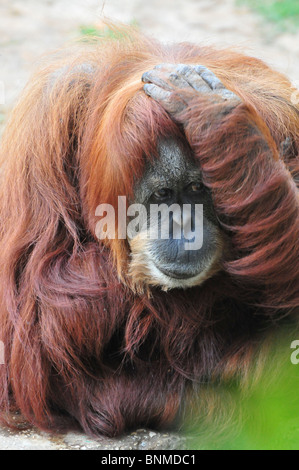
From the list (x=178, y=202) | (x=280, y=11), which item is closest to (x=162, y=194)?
(x=178, y=202)

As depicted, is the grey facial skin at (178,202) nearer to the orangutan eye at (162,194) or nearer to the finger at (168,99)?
the orangutan eye at (162,194)

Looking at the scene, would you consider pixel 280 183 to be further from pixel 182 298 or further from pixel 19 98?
pixel 19 98

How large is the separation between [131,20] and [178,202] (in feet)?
13.3

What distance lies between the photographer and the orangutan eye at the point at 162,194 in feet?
9.51

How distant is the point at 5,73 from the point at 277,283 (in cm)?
362

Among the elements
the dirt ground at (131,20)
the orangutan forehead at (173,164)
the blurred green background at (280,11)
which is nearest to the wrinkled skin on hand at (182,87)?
the orangutan forehead at (173,164)

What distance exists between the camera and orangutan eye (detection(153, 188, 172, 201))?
9.51 ft

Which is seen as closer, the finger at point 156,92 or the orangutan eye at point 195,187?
the finger at point 156,92

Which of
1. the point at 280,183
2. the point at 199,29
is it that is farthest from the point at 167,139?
the point at 199,29

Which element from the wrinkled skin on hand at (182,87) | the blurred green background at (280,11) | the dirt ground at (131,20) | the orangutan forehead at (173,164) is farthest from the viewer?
the blurred green background at (280,11)

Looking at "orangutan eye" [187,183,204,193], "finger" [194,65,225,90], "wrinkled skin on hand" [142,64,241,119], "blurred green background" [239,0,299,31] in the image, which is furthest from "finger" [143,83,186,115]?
"blurred green background" [239,0,299,31]

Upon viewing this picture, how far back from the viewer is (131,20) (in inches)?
257

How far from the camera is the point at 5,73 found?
5828 mm

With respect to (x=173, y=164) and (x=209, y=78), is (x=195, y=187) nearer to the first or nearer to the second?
(x=173, y=164)
